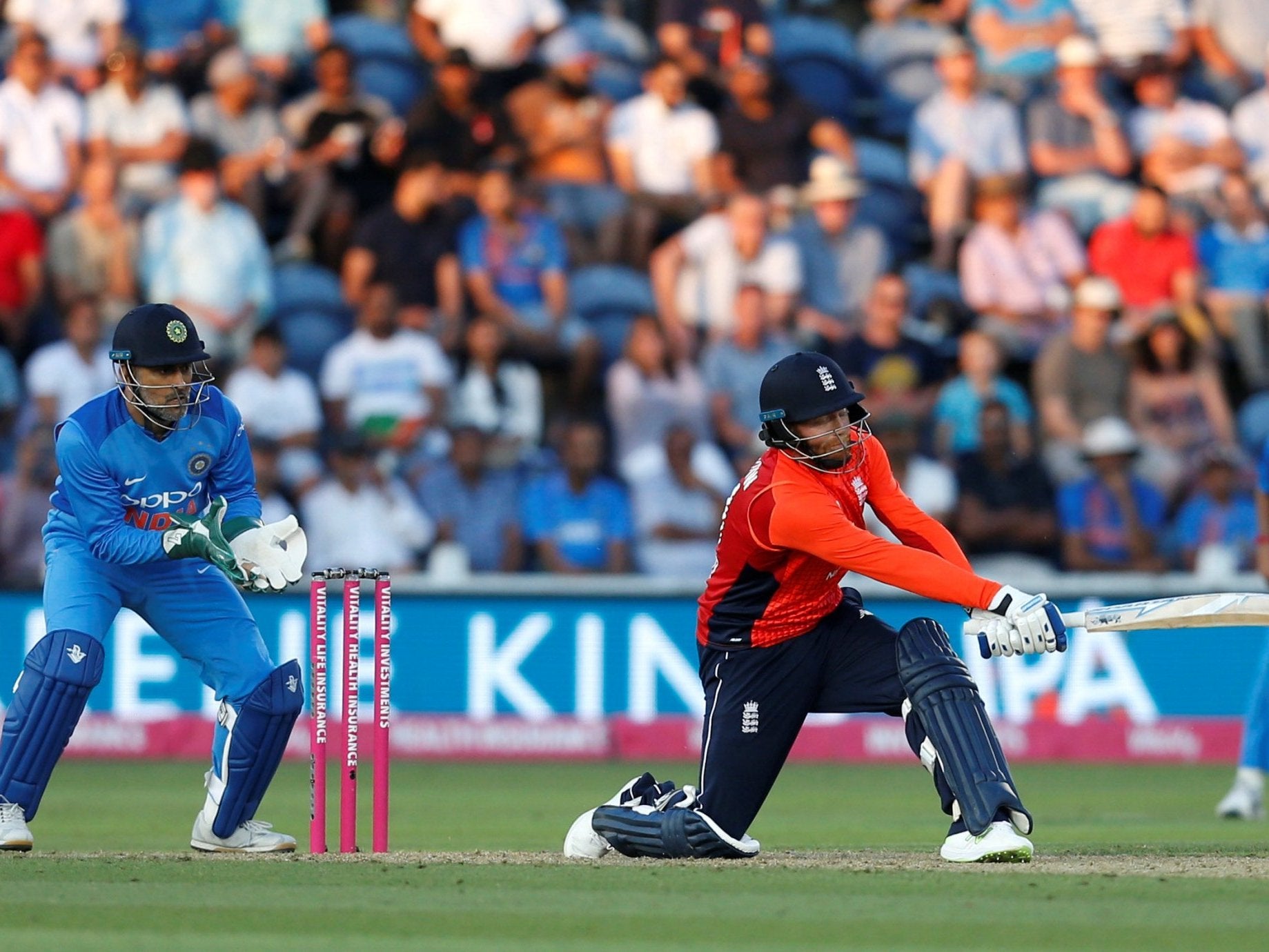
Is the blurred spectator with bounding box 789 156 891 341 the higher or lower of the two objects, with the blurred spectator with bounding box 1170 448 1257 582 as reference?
higher

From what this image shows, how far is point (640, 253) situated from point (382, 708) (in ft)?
24.9

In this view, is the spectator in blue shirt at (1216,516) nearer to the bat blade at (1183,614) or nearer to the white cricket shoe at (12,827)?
the bat blade at (1183,614)

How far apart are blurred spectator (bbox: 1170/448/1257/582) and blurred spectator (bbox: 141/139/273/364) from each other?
19.8 feet

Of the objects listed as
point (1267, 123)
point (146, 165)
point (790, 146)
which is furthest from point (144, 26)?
point (1267, 123)

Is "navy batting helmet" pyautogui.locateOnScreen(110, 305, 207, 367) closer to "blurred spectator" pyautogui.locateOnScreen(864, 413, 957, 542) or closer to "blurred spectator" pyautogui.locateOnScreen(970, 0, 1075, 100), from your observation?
"blurred spectator" pyautogui.locateOnScreen(864, 413, 957, 542)

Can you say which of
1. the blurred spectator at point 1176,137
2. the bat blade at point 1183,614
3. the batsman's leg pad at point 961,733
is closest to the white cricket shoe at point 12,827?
the batsman's leg pad at point 961,733

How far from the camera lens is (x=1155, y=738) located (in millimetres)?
→ 11766

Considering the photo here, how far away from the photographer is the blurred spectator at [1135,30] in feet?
48.2

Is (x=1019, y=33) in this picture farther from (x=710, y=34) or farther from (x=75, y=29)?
(x=75, y=29)

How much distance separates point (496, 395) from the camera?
1284 cm

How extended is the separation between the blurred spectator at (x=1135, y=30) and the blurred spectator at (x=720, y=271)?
321cm

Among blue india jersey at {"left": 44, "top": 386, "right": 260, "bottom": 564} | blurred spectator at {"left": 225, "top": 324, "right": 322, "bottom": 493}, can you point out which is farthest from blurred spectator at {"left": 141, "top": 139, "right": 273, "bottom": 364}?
blue india jersey at {"left": 44, "top": 386, "right": 260, "bottom": 564}

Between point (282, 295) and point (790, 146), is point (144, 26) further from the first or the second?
point (790, 146)

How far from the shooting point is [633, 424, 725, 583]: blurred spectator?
12.5 meters
